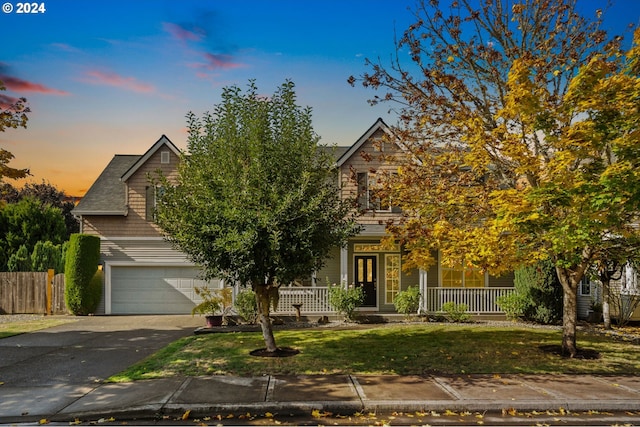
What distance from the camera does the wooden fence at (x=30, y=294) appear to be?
21750mm

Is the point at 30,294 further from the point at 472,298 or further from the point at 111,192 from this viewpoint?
the point at 472,298

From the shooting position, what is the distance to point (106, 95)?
16.6 metres

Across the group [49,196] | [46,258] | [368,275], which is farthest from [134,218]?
[49,196]

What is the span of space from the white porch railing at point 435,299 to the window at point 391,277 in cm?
215

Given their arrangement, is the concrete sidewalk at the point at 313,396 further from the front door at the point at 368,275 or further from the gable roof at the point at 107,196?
the gable roof at the point at 107,196

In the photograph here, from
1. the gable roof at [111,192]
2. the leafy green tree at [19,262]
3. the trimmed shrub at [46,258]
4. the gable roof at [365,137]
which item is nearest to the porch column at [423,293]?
the gable roof at [365,137]

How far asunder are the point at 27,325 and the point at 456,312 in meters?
15.7

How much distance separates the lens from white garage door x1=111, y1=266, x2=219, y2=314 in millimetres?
21844

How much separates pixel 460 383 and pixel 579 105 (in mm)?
6142

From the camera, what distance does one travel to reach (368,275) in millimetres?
21734

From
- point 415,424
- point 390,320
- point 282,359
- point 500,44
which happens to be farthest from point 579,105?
point 390,320

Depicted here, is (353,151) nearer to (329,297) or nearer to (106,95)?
(329,297)

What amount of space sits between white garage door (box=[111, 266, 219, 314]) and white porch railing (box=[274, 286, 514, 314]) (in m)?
4.04

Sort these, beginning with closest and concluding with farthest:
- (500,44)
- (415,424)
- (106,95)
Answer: (415,424), (500,44), (106,95)
